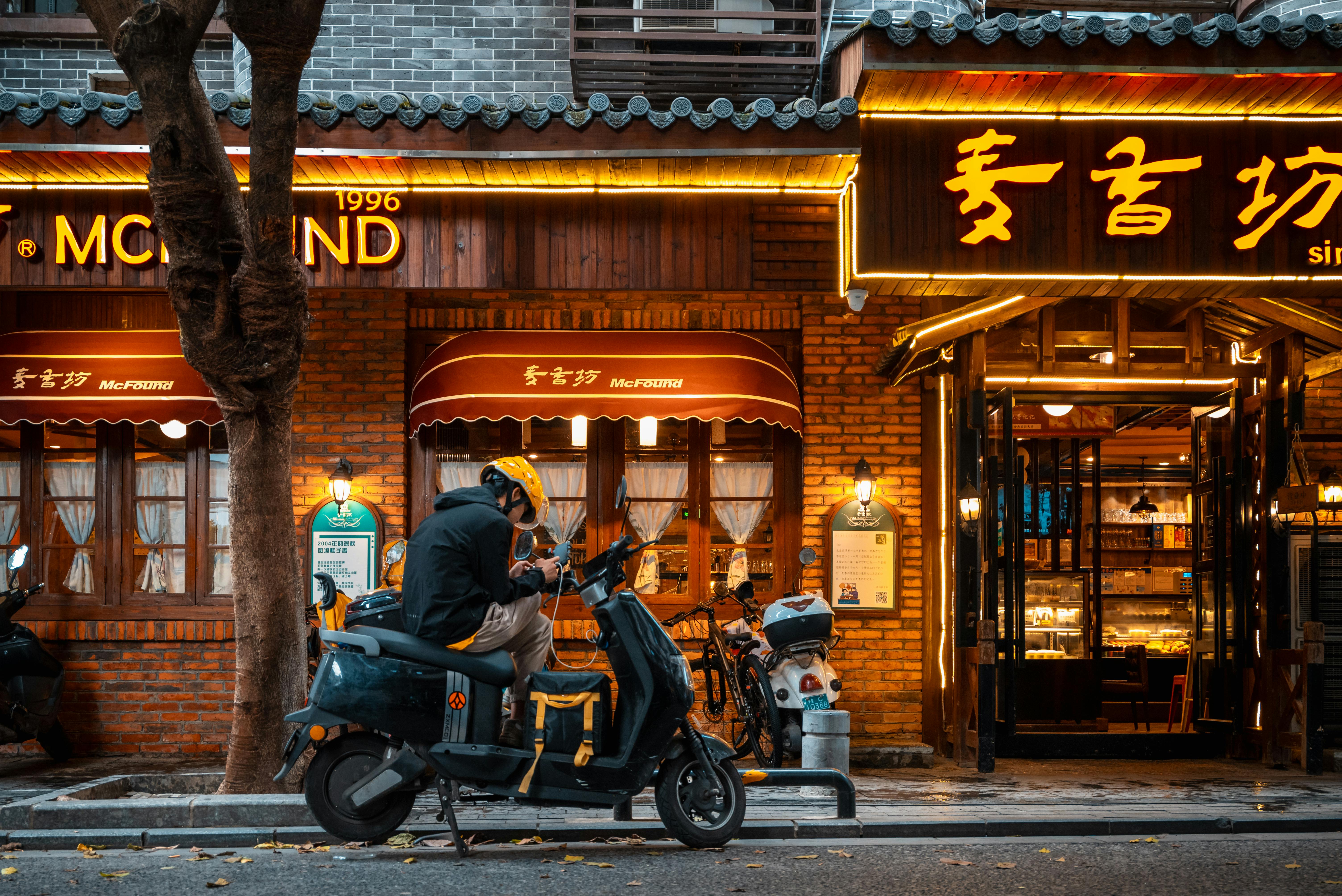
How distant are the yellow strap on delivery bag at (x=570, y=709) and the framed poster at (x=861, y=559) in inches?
169

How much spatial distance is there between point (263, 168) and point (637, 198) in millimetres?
3216

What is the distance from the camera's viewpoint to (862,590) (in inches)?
404

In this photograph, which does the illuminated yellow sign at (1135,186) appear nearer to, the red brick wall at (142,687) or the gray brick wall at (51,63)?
the red brick wall at (142,687)

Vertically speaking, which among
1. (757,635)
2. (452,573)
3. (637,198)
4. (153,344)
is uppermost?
(637,198)

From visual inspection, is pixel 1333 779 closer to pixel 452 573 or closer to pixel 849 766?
pixel 849 766

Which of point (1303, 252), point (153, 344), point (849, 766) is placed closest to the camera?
point (1303, 252)

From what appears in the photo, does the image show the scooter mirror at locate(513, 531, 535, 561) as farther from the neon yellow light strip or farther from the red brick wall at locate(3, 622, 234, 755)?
the red brick wall at locate(3, 622, 234, 755)

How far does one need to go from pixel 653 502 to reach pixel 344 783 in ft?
15.6

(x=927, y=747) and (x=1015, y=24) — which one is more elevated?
(x=1015, y=24)

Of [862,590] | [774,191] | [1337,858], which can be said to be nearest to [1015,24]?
[774,191]

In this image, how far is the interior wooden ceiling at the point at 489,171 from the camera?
8680 mm

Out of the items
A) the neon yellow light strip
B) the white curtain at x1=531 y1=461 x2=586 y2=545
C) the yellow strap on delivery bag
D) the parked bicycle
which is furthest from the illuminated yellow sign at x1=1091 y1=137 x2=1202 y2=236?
the yellow strap on delivery bag

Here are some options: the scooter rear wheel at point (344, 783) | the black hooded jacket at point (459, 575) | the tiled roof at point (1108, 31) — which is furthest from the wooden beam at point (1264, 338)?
the scooter rear wheel at point (344, 783)

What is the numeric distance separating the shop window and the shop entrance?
7464 millimetres
